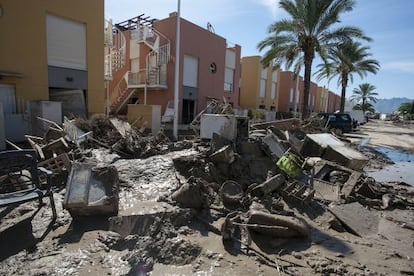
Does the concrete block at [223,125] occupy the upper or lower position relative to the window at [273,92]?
lower

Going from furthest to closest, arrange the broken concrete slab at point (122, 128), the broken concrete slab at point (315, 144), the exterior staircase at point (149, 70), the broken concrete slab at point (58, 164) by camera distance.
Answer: the exterior staircase at point (149, 70)
the broken concrete slab at point (315, 144)
the broken concrete slab at point (122, 128)
the broken concrete slab at point (58, 164)

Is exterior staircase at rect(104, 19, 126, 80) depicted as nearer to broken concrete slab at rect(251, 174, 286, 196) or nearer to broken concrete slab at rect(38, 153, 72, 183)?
broken concrete slab at rect(38, 153, 72, 183)

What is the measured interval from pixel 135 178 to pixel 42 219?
85.4 inches

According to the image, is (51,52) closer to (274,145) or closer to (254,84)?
(274,145)

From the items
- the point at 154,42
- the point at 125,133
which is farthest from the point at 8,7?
the point at 154,42

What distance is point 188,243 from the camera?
13.3 ft

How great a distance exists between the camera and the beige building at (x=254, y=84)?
33.9 metres

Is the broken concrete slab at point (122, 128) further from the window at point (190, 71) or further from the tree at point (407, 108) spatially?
the tree at point (407, 108)

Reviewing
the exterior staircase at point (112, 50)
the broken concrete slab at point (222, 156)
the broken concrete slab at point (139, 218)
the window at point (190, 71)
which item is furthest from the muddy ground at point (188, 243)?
the window at point (190, 71)

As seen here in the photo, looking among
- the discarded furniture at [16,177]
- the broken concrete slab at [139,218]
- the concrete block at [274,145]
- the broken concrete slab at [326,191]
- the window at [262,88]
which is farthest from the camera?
the window at [262,88]

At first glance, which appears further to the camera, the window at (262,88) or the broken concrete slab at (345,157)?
the window at (262,88)

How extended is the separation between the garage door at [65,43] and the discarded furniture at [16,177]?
35.5ft

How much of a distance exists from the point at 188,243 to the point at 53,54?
13.6 m

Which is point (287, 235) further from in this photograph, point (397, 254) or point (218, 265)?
point (397, 254)
